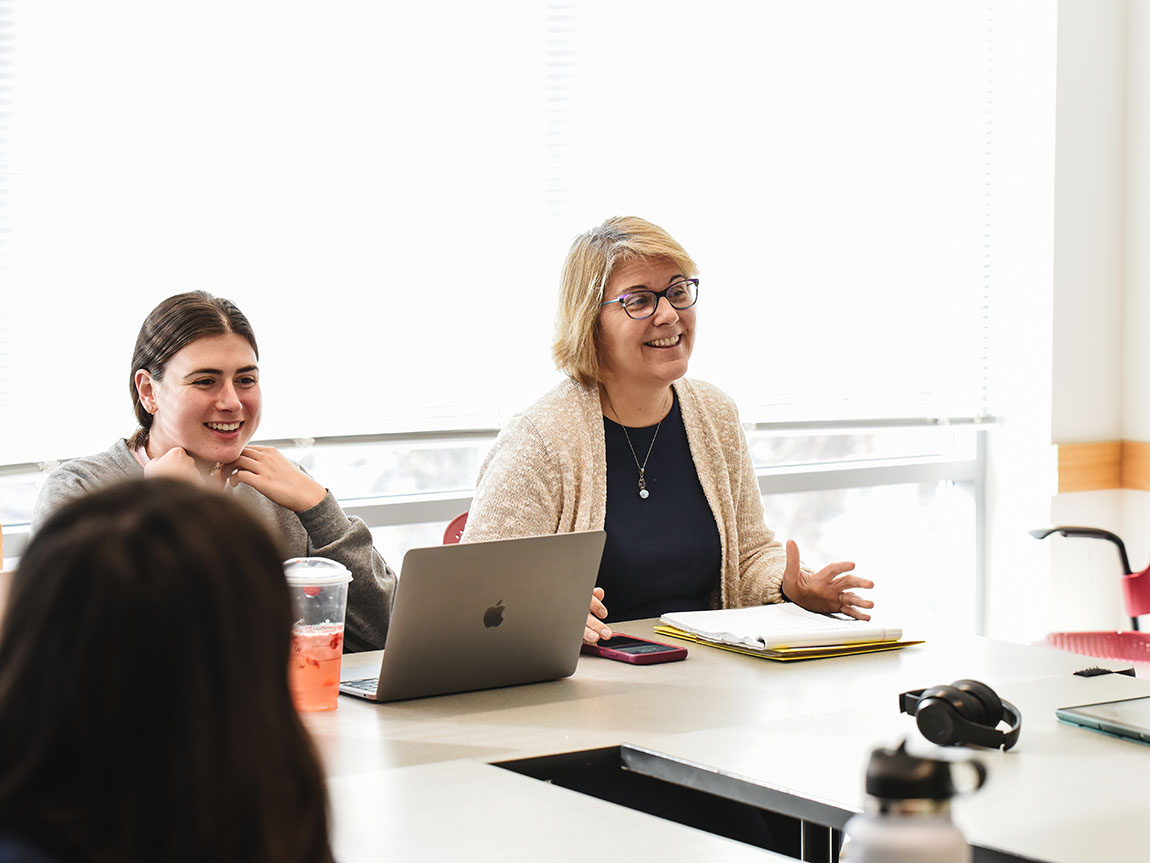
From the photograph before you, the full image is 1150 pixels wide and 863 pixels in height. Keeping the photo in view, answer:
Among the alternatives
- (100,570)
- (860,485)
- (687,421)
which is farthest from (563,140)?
(100,570)

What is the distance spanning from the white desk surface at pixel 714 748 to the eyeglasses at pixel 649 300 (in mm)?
856

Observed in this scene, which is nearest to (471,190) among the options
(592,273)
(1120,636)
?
(592,273)

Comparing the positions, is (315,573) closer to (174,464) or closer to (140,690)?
(174,464)

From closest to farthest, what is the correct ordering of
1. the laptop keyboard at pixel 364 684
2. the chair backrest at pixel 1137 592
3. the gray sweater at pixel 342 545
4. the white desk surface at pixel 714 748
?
the white desk surface at pixel 714 748 → the laptop keyboard at pixel 364 684 → the gray sweater at pixel 342 545 → the chair backrest at pixel 1137 592

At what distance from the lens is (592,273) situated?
284 centimetres

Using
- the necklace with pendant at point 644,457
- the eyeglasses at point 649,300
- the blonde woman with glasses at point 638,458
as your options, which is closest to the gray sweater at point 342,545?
the blonde woman with glasses at point 638,458

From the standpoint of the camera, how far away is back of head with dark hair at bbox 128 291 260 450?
239cm

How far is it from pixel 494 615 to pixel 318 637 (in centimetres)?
24

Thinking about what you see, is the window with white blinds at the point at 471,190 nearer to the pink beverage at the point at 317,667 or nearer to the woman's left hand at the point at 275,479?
the woman's left hand at the point at 275,479

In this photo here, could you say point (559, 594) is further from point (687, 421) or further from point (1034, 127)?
point (1034, 127)

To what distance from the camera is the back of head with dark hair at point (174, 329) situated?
94.2 inches

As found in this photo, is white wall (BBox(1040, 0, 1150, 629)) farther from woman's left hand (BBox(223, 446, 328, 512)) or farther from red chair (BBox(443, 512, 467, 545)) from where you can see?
woman's left hand (BBox(223, 446, 328, 512))

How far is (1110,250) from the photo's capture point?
414cm

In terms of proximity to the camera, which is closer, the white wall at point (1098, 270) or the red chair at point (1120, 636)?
the red chair at point (1120, 636)
